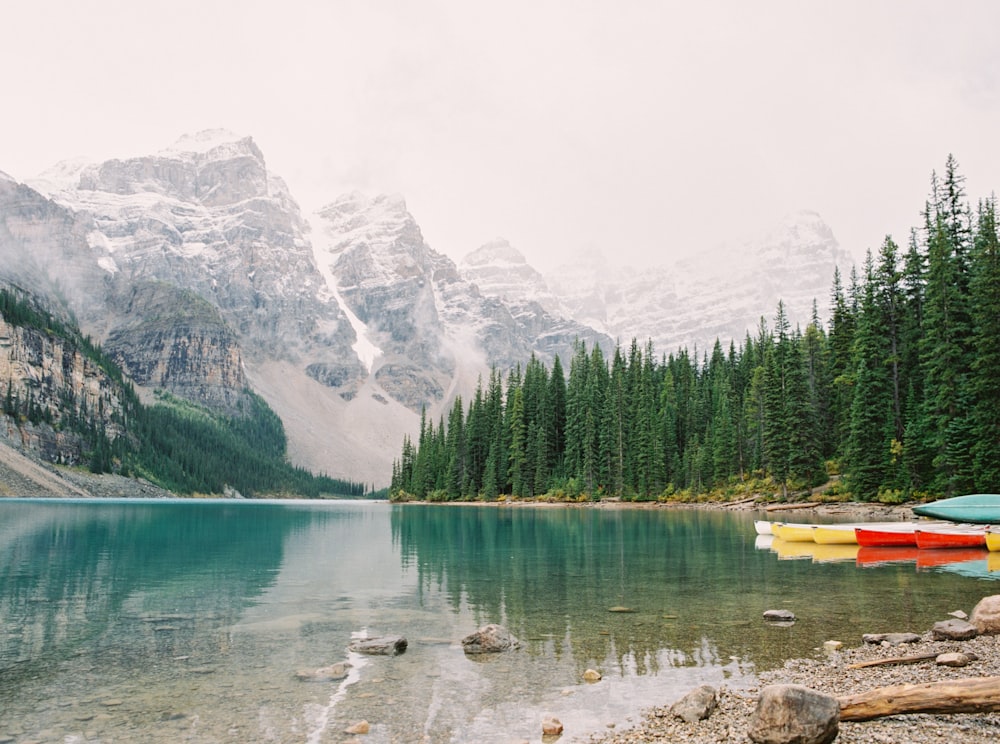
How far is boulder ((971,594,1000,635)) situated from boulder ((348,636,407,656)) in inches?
501

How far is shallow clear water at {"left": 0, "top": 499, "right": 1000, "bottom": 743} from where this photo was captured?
11.5 m

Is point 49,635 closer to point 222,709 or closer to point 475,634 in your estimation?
point 222,709

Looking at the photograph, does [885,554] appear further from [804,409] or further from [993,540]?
[804,409]

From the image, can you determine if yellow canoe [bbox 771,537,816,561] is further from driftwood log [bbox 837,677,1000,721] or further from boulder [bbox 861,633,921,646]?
driftwood log [bbox 837,677,1000,721]

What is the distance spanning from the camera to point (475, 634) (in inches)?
627

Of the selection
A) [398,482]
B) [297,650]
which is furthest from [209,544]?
[398,482]

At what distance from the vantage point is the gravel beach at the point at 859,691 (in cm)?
914

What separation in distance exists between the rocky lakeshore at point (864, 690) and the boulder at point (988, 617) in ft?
0.95

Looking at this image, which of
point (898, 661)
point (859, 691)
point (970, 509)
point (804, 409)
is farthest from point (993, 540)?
point (804, 409)

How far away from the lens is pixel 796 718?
904 cm

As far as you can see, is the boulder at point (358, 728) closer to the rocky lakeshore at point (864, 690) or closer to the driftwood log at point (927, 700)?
the rocky lakeshore at point (864, 690)

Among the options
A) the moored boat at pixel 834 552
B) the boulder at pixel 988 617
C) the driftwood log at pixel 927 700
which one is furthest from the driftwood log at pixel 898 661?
the moored boat at pixel 834 552

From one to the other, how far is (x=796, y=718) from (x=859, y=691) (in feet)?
10.4

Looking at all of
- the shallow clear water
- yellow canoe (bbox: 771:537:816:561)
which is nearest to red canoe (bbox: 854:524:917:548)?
yellow canoe (bbox: 771:537:816:561)
